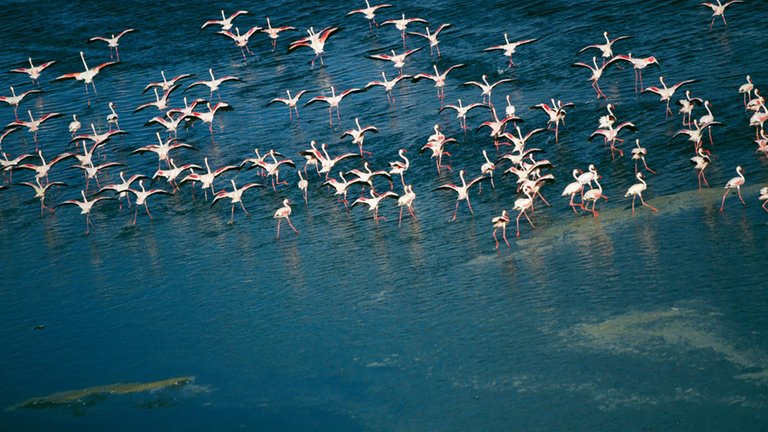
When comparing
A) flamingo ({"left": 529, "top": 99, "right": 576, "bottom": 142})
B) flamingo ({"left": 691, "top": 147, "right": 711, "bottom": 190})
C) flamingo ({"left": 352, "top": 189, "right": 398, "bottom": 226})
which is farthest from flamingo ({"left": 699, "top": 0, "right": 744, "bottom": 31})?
flamingo ({"left": 352, "top": 189, "right": 398, "bottom": 226})

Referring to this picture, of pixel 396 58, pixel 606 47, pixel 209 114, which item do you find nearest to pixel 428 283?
pixel 606 47

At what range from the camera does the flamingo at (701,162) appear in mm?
24370

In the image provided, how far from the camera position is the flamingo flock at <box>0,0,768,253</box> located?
85.7 feet

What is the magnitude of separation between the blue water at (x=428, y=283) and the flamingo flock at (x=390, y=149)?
24 centimetres

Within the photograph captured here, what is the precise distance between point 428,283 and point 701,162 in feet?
23.1

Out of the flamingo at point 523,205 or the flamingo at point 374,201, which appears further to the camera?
the flamingo at point 374,201

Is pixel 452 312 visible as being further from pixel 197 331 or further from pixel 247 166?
pixel 247 166

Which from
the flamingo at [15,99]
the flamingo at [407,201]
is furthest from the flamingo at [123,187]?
the flamingo at [15,99]

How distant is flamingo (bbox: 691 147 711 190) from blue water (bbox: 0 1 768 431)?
1.17 ft

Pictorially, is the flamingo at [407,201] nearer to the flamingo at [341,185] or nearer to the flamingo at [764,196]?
the flamingo at [341,185]

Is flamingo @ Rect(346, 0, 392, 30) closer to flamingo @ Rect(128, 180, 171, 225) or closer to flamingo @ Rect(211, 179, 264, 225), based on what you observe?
flamingo @ Rect(128, 180, 171, 225)

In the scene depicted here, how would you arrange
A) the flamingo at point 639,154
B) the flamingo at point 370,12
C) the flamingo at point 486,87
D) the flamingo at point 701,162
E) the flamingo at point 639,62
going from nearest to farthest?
the flamingo at point 701,162
the flamingo at point 639,154
the flamingo at point 639,62
the flamingo at point 486,87
the flamingo at point 370,12

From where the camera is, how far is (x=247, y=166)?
31.8m

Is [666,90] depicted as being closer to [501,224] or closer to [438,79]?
[438,79]
